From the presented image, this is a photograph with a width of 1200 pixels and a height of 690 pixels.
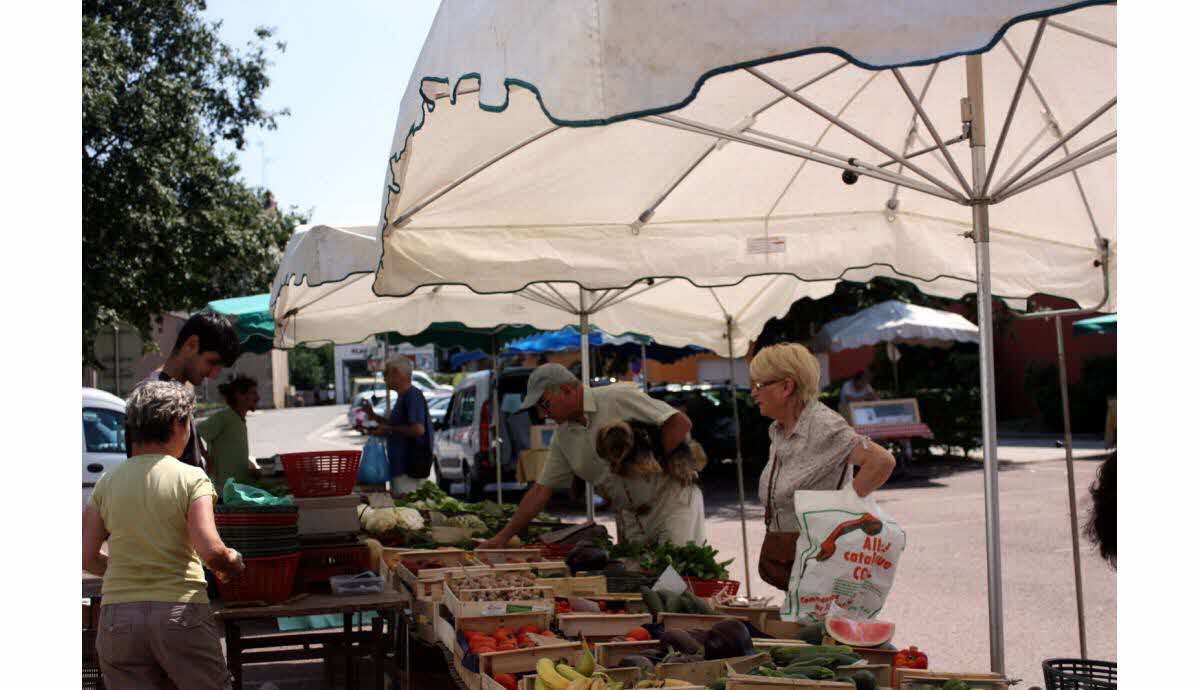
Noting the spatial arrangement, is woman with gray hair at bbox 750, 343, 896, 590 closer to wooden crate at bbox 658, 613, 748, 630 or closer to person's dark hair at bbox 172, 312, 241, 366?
wooden crate at bbox 658, 613, 748, 630

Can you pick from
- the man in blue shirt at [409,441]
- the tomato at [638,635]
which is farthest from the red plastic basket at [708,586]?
the man in blue shirt at [409,441]

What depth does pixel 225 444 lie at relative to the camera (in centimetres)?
728

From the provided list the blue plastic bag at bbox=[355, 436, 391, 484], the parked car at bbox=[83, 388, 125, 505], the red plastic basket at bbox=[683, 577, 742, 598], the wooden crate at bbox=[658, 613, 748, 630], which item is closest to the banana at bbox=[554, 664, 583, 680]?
the wooden crate at bbox=[658, 613, 748, 630]

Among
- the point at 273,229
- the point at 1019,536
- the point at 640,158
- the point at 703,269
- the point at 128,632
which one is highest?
the point at 273,229

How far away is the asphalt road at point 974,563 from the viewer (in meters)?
7.42

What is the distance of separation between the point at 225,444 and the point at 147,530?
12.2 feet

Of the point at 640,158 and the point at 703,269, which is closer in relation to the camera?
the point at 640,158

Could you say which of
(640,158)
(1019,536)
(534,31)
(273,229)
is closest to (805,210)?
(640,158)

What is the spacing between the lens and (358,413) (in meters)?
30.6

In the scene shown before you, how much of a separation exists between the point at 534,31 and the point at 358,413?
28.7 m

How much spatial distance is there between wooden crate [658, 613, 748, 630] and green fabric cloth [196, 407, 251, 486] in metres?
4.18

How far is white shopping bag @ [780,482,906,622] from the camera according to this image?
145 inches

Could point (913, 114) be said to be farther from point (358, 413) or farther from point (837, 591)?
point (358, 413)

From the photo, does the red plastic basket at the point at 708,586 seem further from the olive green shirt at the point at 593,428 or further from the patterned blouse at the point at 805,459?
the olive green shirt at the point at 593,428
